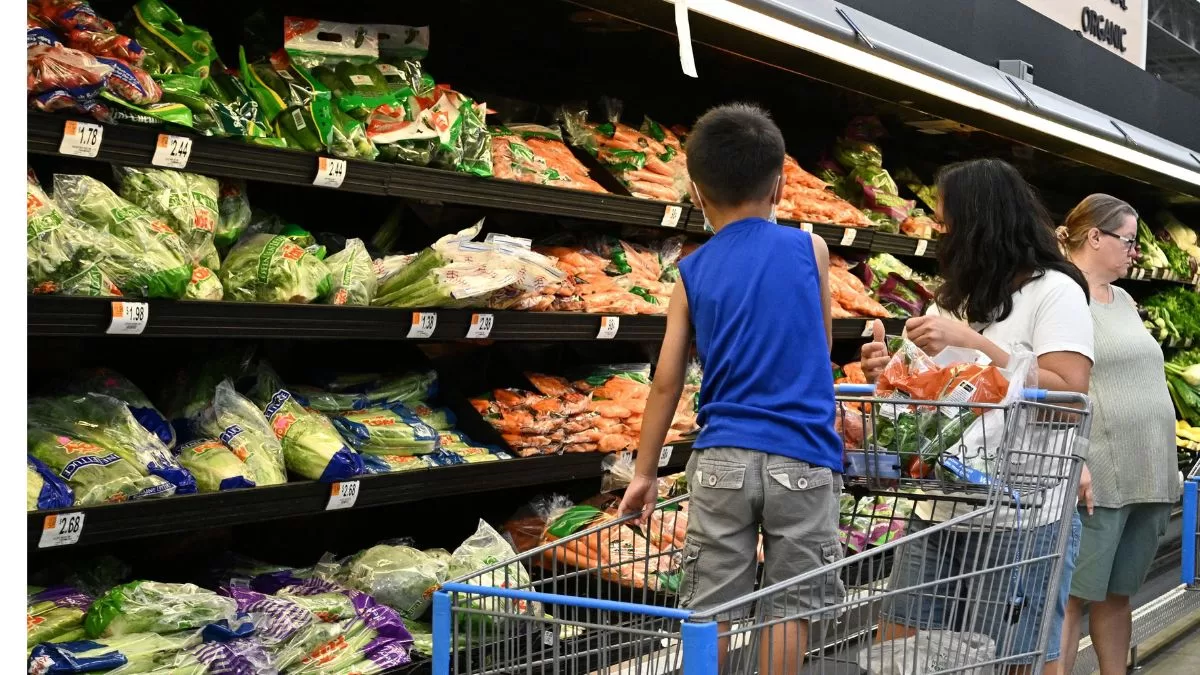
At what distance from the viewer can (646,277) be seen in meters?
4.24

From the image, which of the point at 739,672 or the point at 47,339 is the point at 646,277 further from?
the point at 739,672

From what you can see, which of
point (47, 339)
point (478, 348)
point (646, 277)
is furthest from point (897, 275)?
point (47, 339)

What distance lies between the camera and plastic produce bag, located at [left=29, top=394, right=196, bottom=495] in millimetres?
2631

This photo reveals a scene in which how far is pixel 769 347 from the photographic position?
2111 mm

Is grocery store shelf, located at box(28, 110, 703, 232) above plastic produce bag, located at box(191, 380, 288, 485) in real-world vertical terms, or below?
above

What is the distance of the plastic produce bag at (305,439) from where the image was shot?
9.77 feet

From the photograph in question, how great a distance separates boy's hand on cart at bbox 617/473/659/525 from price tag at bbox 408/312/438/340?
113 cm

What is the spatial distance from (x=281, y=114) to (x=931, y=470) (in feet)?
5.78

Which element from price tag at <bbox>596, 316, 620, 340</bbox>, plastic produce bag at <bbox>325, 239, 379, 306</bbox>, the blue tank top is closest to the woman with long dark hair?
the blue tank top

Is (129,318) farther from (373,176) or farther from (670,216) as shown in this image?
(670,216)

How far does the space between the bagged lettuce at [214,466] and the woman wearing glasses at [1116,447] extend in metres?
2.27

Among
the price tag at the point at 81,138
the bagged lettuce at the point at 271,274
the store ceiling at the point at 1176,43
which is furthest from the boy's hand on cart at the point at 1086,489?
the store ceiling at the point at 1176,43

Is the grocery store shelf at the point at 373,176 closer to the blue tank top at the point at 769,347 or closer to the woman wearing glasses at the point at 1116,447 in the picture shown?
the blue tank top at the point at 769,347

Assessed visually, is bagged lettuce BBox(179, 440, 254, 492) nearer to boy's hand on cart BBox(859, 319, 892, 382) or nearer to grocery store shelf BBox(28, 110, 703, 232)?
grocery store shelf BBox(28, 110, 703, 232)
